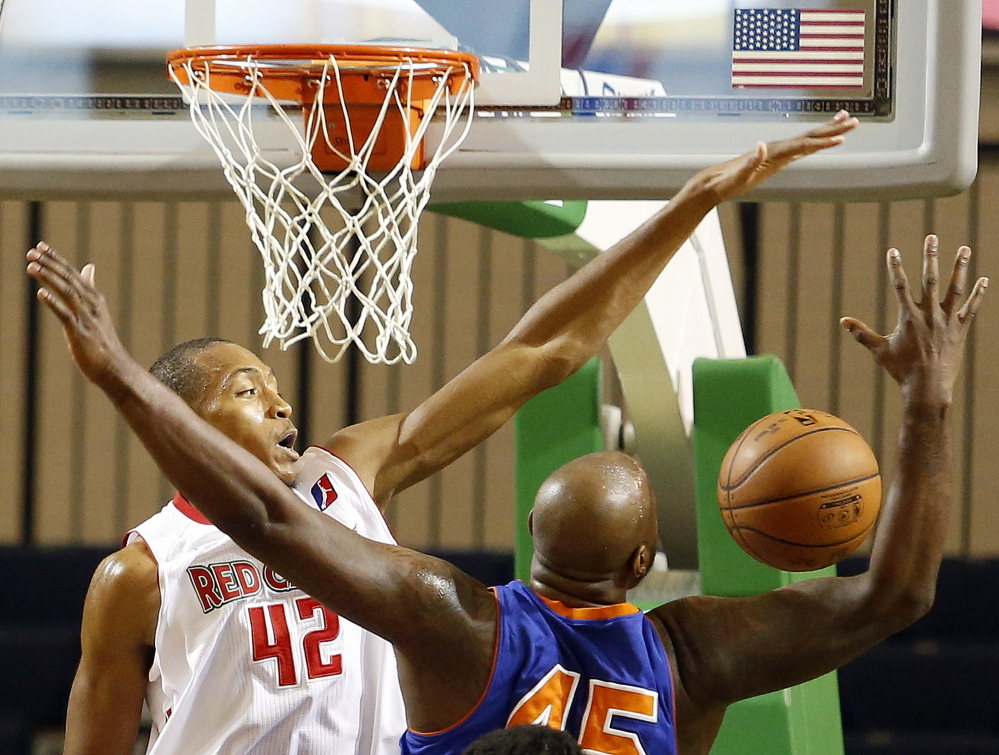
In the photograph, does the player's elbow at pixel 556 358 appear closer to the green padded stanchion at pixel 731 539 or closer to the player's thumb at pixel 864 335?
the player's thumb at pixel 864 335

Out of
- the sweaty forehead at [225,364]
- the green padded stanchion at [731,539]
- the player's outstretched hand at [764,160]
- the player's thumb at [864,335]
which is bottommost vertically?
the green padded stanchion at [731,539]

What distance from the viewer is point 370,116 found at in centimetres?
271

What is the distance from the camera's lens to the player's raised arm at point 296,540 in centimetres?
171

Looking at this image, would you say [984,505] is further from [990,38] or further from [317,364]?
[317,364]

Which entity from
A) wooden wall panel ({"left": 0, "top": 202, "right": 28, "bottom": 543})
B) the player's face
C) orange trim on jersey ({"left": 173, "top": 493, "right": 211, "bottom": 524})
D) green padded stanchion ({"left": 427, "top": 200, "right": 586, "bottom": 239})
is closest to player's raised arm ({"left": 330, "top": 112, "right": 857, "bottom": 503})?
the player's face

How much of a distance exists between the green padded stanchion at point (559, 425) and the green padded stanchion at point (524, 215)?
0.91 m

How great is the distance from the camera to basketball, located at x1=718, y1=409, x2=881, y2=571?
7.28 feet

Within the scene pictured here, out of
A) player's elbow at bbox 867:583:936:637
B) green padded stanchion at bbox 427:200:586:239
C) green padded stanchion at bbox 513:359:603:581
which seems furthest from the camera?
green padded stanchion at bbox 513:359:603:581

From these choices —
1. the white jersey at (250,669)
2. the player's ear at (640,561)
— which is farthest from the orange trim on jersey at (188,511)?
the player's ear at (640,561)

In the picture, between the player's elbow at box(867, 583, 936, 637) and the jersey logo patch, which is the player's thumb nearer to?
the player's elbow at box(867, 583, 936, 637)

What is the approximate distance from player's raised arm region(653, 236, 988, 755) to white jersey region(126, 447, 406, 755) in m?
0.65

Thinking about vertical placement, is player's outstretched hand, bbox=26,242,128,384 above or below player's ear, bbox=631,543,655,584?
above

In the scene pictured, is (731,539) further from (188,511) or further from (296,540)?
(296,540)

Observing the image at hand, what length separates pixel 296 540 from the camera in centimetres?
176
